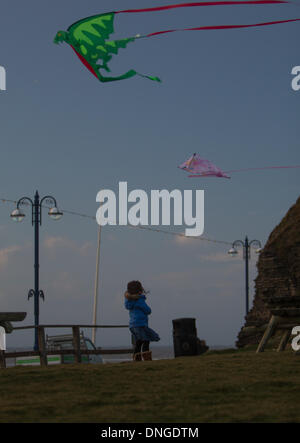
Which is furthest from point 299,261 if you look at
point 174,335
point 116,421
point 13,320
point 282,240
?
point 116,421

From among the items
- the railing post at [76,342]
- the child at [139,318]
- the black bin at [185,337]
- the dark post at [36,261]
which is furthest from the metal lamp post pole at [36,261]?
the child at [139,318]

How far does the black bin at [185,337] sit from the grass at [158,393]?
339 inches

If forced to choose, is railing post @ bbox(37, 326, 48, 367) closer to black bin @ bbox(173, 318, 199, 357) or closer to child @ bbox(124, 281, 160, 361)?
child @ bbox(124, 281, 160, 361)

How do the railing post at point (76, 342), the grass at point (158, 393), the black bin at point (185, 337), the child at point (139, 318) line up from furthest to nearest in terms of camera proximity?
1. the black bin at point (185, 337)
2. the railing post at point (76, 342)
3. the child at point (139, 318)
4. the grass at point (158, 393)

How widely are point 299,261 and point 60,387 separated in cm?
1959

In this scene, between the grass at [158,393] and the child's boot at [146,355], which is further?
the child's boot at [146,355]

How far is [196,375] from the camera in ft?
29.3

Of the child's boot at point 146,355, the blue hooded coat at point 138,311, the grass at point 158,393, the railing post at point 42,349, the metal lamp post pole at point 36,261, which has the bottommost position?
the grass at point 158,393

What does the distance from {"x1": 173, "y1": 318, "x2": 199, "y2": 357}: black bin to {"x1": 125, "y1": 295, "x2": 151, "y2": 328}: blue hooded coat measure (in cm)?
629

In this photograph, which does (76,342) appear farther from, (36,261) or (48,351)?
(36,261)

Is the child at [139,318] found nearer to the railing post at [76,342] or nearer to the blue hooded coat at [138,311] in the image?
the blue hooded coat at [138,311]

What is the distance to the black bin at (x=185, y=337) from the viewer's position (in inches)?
755

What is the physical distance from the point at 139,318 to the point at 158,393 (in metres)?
5.65

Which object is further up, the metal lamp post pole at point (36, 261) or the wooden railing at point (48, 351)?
the metal lamp post pole at point (36, 261)
